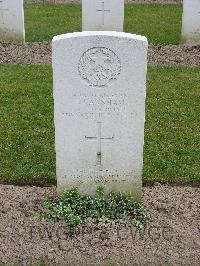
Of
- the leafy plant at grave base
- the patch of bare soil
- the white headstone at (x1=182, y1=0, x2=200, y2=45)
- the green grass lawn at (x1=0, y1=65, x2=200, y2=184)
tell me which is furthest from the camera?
the white headstone at (x1=182, y1=0, x2=200, y2=45)

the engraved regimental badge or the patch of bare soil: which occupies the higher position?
the engraved regimental badge

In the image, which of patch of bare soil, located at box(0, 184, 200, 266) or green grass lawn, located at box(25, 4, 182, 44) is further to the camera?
green grass lawn, located at box(25, 4, 182, 44)

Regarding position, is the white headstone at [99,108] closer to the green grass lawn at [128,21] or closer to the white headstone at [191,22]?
the white headstone at [191,22]

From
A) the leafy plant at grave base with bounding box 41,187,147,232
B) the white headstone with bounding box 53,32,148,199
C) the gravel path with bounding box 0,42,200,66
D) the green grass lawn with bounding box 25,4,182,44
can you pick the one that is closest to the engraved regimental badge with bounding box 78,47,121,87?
the white headstone with bounding box 53,32,148,199

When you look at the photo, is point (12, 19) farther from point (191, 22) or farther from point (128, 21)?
point (191, 22)

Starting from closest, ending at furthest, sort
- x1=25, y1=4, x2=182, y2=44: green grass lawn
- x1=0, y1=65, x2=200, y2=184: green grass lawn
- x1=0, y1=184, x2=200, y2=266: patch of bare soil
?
1. x1=0, y1=184, x2=200, y2=266: patch of bare soil
2. x1=0, y1=65, x2=200, y2=184: green grass lawn
3. x1=25, y1=4, x2=182, y2=44: green grass lawn

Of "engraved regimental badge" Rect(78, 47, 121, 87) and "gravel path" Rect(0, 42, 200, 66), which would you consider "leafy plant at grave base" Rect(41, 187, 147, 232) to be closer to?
Answer: "engraved regimental badge" Rect(78, 47, 121, 87)

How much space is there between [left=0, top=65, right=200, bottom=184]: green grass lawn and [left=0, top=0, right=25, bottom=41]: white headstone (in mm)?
1613

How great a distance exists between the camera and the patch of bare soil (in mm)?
4344

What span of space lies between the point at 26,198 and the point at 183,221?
145cm

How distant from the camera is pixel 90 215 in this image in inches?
185

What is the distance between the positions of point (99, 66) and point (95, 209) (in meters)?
1.25

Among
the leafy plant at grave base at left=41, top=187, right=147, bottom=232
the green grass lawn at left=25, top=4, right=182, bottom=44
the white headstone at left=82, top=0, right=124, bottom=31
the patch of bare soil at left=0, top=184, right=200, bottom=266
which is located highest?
the white headstone at left=82, top=0, right=124, bottom=31

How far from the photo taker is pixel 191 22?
10352 millimetres
